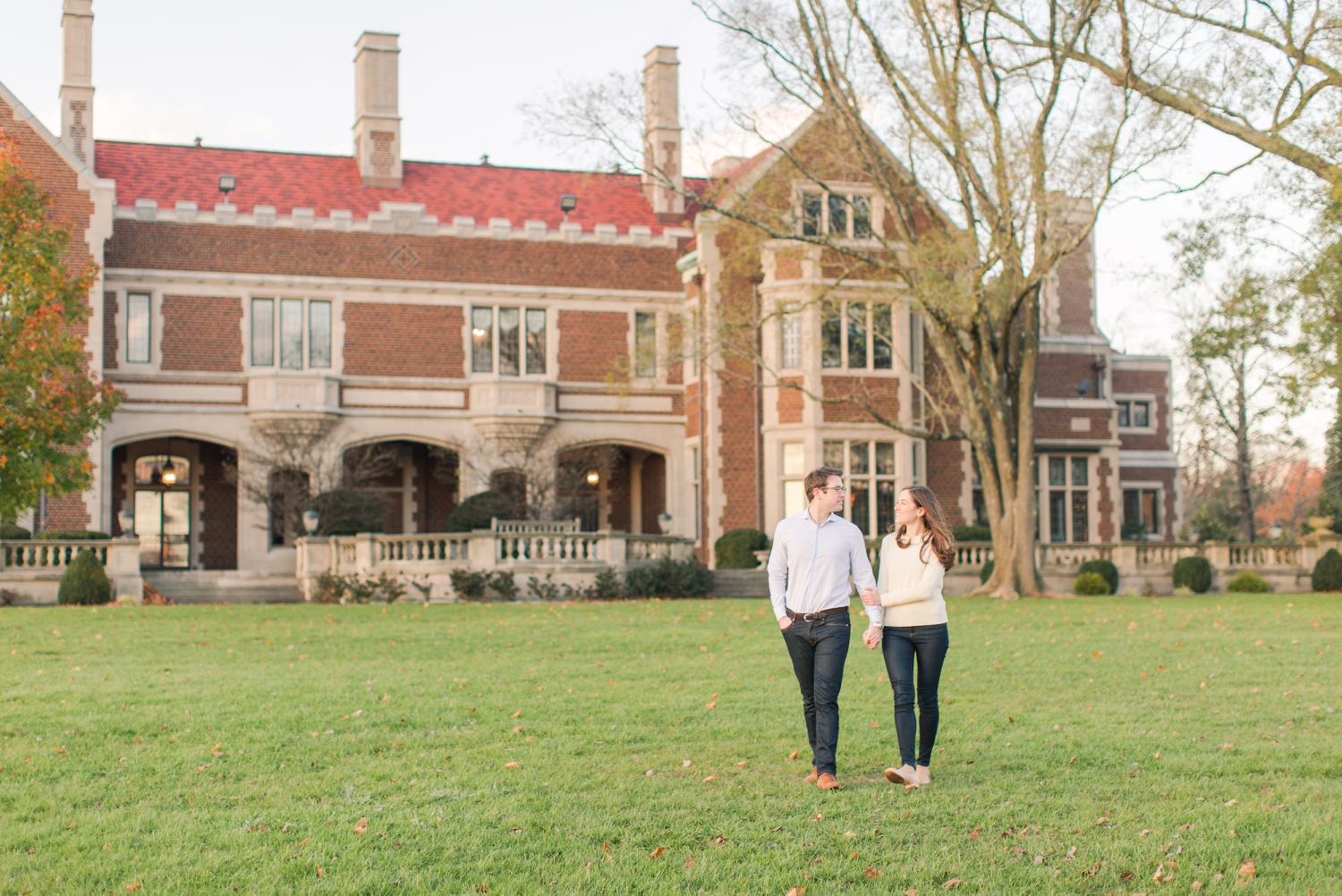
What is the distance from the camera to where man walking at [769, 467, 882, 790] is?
6.52m

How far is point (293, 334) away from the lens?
1069 inches

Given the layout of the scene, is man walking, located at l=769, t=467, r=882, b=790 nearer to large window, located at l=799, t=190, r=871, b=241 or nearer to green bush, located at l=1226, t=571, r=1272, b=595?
large window, located at l=799, t=190, r=871, b=241

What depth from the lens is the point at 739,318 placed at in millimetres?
21953

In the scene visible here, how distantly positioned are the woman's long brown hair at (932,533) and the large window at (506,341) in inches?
866

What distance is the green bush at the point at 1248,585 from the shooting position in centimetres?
2370

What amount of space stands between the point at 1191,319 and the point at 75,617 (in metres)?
30.3

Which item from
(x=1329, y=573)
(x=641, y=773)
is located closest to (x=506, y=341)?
(x=1329, y=573)

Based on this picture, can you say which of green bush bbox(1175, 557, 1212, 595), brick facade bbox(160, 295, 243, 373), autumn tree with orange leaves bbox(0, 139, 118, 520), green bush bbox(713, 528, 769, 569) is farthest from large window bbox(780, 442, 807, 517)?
autumn tree with orange leaves bbox(0, 139, 118, 520)

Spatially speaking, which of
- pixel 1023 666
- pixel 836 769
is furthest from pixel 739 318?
pixel 836 769

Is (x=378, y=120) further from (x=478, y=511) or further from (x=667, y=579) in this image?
(x=667, y=579)

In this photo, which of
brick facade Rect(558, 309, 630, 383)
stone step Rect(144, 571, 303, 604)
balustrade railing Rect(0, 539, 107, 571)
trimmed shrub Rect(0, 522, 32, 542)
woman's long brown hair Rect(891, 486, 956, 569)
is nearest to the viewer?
woman's long brown hair Rect(891, 486, 956, 569)

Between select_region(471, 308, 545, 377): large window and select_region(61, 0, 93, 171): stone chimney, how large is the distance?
336 inches

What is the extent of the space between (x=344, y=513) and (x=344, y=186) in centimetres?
883

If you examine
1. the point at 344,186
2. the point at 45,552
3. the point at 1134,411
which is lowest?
the point at 45,552
